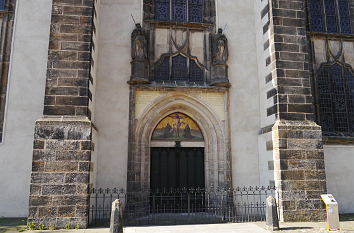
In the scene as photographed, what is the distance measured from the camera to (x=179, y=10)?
1004 cm

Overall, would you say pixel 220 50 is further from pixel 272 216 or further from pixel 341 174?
pixel 341 174

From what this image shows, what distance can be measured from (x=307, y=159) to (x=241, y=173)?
195 cm

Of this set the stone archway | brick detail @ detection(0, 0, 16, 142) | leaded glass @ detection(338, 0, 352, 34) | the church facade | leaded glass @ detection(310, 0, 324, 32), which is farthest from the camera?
leaded glass @ detection(338, 0, 352, 34)

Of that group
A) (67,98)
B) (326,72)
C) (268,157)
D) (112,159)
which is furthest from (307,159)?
(67,98)

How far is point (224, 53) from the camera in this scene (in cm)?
955

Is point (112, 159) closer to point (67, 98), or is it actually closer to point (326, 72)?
point (67, 98)

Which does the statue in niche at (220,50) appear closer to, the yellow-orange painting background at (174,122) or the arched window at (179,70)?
the arched window at (179,70)

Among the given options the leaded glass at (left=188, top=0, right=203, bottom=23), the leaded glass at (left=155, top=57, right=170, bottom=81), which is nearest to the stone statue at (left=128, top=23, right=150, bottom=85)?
the leaded glass at (left=155, top=57, right=170, bottom=81)

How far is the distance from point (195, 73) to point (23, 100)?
521 centimetres

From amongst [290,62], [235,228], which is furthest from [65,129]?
[290,62]

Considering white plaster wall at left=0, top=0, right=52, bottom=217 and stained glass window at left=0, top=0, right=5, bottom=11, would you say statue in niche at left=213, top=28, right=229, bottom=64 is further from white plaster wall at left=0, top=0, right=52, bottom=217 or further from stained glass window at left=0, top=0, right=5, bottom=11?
stained glass window at left=0, top=0, right=5, bottom=11

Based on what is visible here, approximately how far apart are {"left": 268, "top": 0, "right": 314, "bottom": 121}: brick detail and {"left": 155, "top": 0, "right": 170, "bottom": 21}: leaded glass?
325cm

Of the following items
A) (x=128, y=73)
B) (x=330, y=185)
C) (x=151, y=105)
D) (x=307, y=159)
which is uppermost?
(x=128, y=73)

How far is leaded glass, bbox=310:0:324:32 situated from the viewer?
1048 centimetres
